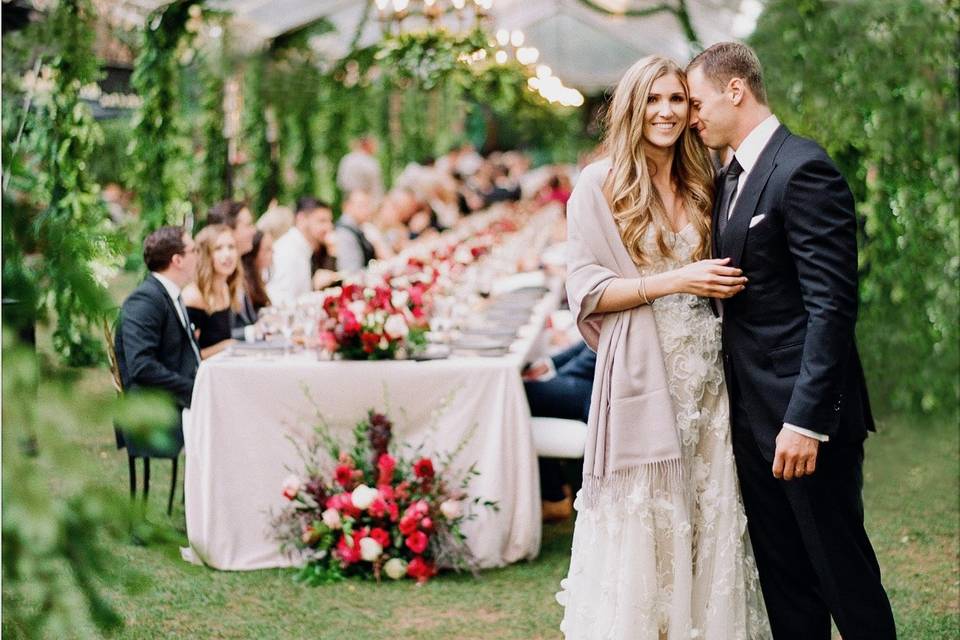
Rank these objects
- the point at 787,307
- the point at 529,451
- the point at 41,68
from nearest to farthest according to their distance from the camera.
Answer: the point at 787,307
the point at 529,451
the point at 41,68

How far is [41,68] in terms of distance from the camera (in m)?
6.73

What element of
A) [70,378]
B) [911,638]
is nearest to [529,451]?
[911,638]

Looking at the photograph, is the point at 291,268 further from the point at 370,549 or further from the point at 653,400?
the point at 653,400

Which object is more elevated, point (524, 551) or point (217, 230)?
point (217, 230)

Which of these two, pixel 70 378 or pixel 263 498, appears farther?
pixel 263 498

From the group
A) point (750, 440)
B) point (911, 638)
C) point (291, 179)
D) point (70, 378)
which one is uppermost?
point (291, 179)

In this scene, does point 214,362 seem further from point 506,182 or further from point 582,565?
point 506,182

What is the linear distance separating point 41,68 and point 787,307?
543cm

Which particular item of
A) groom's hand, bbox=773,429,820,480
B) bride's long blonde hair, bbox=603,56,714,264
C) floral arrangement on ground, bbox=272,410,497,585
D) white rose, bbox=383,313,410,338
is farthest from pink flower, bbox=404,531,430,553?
groom's hand, bbox=773,429,820,480

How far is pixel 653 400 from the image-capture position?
2.66 metres

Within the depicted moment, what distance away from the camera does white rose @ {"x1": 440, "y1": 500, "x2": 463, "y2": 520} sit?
13.7ft

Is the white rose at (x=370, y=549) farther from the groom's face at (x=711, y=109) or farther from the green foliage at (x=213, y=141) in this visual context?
the green foliage at (x=213, y=141)

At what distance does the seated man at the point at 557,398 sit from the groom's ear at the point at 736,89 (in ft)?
7.28

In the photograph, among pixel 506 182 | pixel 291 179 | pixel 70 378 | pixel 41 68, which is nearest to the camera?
pixel 70 378
